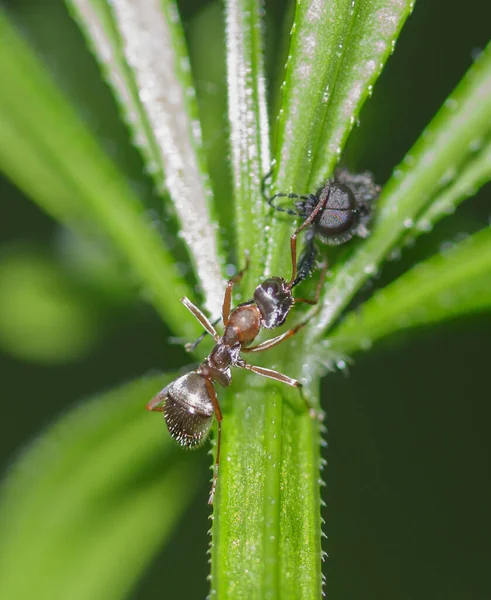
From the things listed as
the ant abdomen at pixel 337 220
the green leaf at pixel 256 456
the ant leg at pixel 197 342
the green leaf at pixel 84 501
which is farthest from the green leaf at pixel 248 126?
the green leaf at pixel 84 501

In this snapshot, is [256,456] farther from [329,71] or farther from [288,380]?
[329,71]

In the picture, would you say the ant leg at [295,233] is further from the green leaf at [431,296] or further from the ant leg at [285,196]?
the green leaf at [431,296]

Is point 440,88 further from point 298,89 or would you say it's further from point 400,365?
point 298,89

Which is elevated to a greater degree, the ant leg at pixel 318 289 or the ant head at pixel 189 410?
the ant leg at pixel 318 289

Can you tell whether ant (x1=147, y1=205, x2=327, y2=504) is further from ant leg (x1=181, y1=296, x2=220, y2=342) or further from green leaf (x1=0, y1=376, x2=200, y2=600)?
green leaf (x1=0, y1=376, x2=200, y2=600)

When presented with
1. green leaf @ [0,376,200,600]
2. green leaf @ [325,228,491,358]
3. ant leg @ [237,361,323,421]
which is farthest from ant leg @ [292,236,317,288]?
green leaf @ [0,376,200,600]

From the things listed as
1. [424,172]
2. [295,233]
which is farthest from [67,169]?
[424,172]
